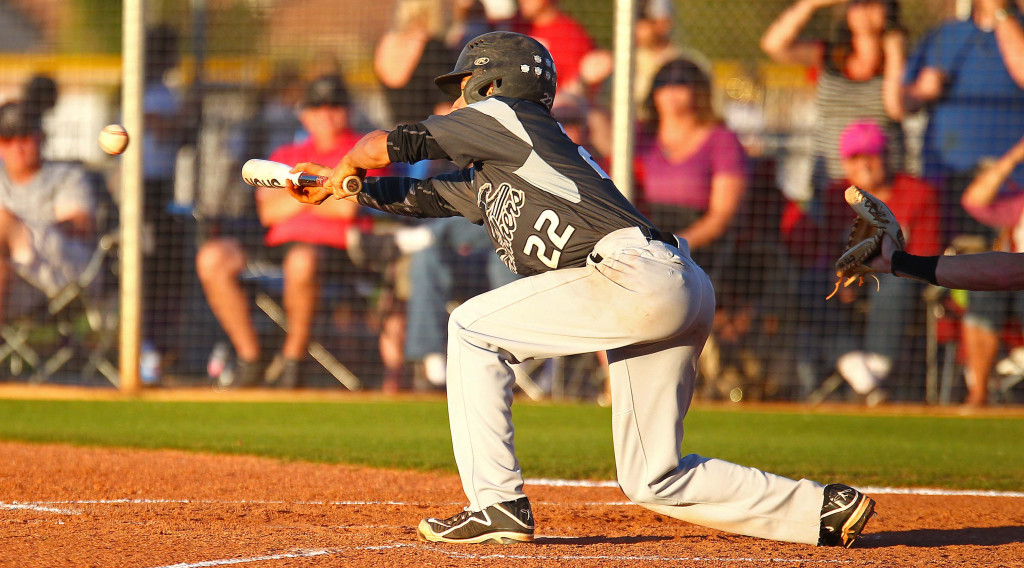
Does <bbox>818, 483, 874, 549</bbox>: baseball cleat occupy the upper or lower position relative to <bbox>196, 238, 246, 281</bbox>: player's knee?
lower

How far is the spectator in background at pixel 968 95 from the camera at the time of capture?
27.7 ft

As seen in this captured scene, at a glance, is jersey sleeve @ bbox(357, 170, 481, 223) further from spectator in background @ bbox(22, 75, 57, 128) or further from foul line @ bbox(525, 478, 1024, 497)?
spectator in background @ bbox(22, 75, 57, 128)

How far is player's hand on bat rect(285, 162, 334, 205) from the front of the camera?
4.12 m

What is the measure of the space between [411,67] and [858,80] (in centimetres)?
350

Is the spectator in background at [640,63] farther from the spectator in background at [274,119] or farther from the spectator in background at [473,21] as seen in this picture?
the spectator in background at [274,119]

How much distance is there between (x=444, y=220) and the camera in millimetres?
8594

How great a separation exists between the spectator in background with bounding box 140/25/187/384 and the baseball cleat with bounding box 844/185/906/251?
21.1 feet

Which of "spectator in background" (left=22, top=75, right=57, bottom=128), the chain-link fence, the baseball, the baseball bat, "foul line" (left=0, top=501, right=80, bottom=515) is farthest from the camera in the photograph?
"spectator in background" (left=22, top=75, right=57, bottom=128)

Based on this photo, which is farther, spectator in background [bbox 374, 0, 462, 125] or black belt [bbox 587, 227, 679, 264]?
spectator in background [bbox 374, 0, 462, 125]

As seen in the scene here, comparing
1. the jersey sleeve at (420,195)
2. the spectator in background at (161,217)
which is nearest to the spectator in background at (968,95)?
the jersey sleeve at (420,195)

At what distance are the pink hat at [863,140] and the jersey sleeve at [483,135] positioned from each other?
5.31 meters

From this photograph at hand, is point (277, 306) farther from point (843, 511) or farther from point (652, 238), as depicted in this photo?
point (843, 511)

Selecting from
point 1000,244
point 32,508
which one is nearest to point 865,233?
point 32,508

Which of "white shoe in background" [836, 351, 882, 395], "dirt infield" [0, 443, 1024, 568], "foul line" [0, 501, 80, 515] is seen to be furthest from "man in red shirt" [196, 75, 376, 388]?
"foul line" [0, 501, 80, 515]
